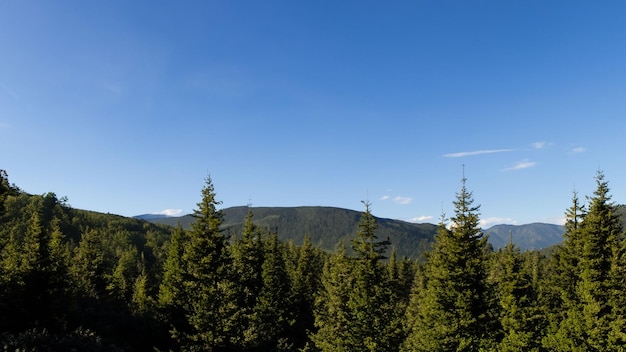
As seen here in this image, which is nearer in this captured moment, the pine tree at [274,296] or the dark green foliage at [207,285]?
the dark green foliage at [207,285]

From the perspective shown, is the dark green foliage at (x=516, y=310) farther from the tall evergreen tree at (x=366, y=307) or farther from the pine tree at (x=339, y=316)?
the pine tree at (x=339, y=316)

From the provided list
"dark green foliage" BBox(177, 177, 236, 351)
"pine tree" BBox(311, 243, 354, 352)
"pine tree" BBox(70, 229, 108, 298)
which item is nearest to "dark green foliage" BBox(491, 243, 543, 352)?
"pine tree" BBox(311, 243, 354, 352)


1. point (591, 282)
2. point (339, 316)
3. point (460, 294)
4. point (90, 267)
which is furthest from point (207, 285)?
point (90, 267)

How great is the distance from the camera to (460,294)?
86.6 ft

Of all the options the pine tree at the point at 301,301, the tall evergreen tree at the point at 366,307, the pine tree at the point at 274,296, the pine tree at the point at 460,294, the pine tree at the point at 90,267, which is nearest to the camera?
the pine tree at the point at 460,294

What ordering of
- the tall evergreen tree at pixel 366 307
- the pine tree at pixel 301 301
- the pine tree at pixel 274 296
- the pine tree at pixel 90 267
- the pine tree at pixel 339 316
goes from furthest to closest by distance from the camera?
the pine tree at pixel 301 301
the pine tree at pixel 90 267
the pine tree at pixel 274 296
the pine tree at pixel 339 316
the tall evergreen tree at pixel 366 307

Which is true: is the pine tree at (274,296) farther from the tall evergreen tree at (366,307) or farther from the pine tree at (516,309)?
the pine tree at (516,309)

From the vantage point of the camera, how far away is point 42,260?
31.4 m

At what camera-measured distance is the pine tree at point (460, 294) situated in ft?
86.0

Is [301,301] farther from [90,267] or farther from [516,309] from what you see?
[516,309]

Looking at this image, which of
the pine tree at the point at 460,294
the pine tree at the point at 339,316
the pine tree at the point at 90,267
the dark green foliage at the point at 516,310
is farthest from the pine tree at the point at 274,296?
the pine tree at the point at 90,267

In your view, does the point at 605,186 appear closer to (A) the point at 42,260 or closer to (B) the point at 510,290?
(B) the point at 510,290

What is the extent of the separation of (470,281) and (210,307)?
1818 cm

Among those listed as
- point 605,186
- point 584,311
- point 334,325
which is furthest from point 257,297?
point 605,186
